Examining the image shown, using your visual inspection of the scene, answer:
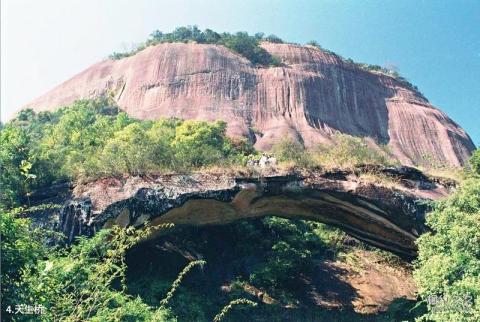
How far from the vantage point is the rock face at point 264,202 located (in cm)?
989

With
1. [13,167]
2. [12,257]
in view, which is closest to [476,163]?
[13,167]

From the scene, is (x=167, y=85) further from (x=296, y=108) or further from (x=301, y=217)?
(x=301, y=217)

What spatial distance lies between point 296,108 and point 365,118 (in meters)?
6.47

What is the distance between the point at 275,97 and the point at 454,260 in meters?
29.9

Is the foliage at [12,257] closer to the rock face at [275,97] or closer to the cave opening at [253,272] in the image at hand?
the cave opening at [253,272]

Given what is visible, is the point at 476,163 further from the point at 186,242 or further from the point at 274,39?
the point at 274,39

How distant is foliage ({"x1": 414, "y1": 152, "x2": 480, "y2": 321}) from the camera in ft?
27.1

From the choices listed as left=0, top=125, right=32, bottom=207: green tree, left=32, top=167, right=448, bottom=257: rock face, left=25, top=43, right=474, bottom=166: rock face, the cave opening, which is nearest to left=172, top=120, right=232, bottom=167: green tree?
the cave opening

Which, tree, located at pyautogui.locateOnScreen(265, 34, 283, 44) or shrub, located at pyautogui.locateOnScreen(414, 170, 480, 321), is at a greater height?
tree, located at pyautogui.locateOnScreen(265, 34, 283, 44)

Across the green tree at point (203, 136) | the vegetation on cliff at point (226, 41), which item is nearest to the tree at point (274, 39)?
the vegetation on cliff at point (226, 41)

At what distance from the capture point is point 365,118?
41.0 m

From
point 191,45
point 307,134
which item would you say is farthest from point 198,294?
point 191,45

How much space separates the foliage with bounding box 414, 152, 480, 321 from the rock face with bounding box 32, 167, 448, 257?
3.39 feet

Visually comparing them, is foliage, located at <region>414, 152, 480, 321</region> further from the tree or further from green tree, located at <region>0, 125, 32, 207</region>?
the tree
